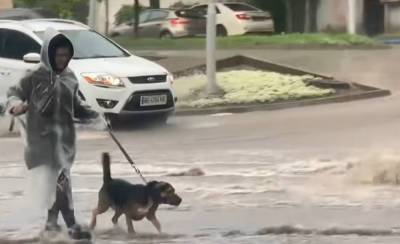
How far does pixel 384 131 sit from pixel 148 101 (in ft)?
11.9

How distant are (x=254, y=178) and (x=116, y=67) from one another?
530cm

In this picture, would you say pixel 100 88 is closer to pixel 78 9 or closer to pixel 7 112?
pixel 7 112

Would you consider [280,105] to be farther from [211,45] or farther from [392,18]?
[392,18]

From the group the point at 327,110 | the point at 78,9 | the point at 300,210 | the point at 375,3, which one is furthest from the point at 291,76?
the point at 78,9

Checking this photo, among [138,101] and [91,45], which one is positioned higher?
[91,45]

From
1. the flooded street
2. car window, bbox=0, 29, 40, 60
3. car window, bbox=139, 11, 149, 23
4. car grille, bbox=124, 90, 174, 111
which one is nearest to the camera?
the flooded street

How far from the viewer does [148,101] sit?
1520 centimetres

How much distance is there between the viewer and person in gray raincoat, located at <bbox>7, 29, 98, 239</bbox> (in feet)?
23.1

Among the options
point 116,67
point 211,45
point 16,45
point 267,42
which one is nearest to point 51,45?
point 116,67

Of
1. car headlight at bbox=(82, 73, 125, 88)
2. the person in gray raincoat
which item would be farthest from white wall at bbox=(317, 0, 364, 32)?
the person in gray raincoat

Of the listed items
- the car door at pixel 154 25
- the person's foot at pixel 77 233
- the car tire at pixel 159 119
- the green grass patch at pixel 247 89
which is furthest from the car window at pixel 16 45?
the car door at pixel 154 25

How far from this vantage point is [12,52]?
15.9 meters

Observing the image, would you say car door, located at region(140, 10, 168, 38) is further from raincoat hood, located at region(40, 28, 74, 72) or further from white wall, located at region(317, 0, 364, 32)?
raincoat hood, located at region(40, 28, 74, 72)

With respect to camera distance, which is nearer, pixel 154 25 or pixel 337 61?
pixel 337 61
